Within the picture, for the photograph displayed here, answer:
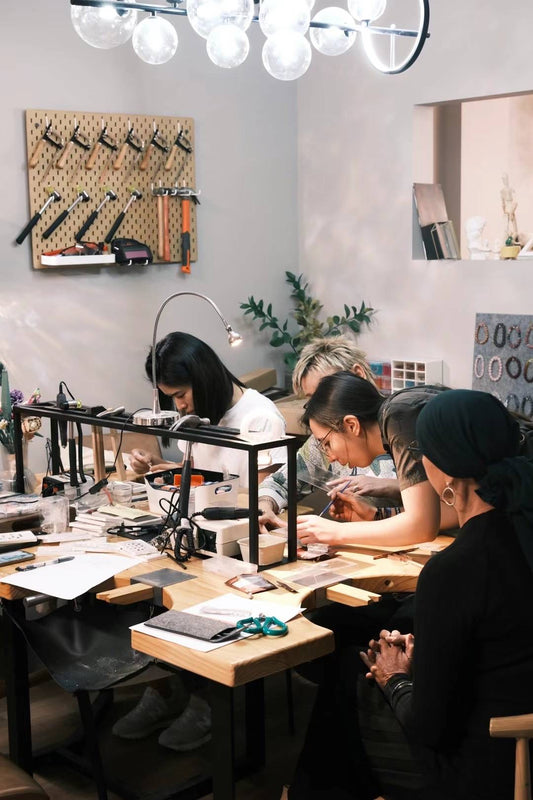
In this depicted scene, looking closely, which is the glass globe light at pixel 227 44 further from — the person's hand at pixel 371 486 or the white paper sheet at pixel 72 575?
the white paper sheet at pixel 72 575

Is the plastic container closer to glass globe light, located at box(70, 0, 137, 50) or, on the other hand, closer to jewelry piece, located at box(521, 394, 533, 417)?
glass globe light, located at box(70, 0, 137, 50)

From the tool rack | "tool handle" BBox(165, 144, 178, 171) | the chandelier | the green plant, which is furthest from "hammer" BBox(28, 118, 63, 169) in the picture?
the chandelier

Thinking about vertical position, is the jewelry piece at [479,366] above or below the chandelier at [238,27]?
below

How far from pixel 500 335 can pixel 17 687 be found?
3.04 metres

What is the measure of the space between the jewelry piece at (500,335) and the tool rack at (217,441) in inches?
87.2

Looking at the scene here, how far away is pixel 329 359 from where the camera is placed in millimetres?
3830

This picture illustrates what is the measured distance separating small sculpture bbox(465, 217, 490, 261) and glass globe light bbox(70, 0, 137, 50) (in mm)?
2753

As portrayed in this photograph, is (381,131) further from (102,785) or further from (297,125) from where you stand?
(102,785)

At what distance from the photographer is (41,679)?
11.0ft

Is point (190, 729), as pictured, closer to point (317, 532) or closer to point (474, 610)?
point (317, 532)

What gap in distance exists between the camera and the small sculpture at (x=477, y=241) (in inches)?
204

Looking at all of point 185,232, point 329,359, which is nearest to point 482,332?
point 329,359

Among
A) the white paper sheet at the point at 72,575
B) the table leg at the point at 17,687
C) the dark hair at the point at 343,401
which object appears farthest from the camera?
the dark hair at the point at 343,401

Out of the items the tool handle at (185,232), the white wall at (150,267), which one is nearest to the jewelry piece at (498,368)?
the white wall at (150,267)
